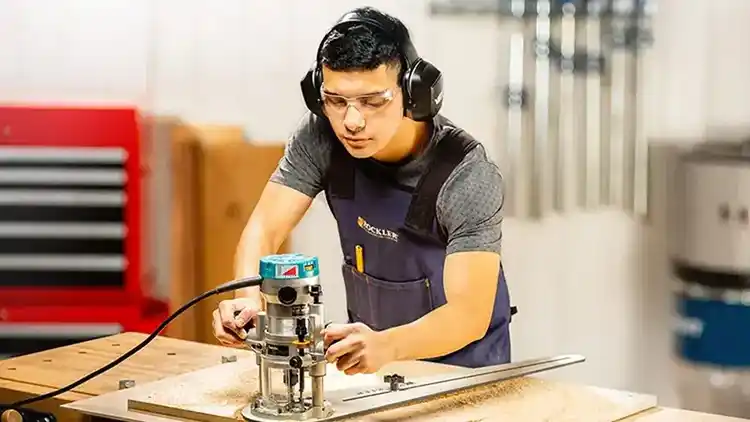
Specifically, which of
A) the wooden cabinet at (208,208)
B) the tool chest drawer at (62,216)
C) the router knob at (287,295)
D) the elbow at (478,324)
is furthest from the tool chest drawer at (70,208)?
the router knob at (287,295)

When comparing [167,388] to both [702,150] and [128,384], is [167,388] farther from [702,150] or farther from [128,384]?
[702,150]

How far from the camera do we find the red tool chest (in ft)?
10.7

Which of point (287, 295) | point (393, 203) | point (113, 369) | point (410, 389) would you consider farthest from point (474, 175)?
point (113, 369)

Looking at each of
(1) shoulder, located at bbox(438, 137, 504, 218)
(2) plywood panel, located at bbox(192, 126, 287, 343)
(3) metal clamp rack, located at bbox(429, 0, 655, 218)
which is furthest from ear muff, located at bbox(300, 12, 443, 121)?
(3) metal clamp rack, located at bbox(429, 0, 655, 218)

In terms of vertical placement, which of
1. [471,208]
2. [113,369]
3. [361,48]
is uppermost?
[361,48]

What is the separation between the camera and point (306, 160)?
222 centimetres

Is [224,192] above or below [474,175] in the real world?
below

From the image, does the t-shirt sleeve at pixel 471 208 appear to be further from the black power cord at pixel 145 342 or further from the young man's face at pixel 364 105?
the black power cord at pixel 145 342

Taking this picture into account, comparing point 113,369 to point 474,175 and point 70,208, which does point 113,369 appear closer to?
point 474,175

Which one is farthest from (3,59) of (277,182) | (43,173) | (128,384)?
(128,384)

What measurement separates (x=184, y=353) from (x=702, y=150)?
5.53 feet

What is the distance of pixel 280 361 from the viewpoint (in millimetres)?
1651

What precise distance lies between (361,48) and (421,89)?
13cm

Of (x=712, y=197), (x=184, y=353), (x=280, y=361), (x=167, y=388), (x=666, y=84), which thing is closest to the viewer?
(x=280, y=361)
